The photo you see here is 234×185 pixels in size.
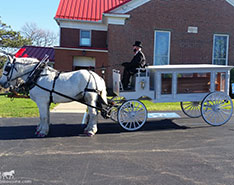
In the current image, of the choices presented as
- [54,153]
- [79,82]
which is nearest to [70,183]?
[54,153]

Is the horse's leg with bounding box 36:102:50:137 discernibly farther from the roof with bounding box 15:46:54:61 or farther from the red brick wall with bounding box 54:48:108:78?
the roof with bounding box 15:46:54:61

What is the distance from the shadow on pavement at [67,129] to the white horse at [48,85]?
0.40m

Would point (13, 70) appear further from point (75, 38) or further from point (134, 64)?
point (75, 38)

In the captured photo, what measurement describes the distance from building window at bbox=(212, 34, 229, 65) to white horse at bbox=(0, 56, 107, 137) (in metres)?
15.3

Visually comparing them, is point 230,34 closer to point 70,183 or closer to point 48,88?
point 48,88

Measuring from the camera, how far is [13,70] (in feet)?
19.1

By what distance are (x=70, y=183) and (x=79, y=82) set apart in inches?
121

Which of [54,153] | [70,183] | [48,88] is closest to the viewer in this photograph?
[70,183]

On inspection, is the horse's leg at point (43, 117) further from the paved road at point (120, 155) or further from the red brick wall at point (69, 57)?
the red brick wall at point (69, 57)

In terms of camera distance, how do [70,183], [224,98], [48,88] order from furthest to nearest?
1. [224,98]
2. [48,88]
3. [70,183]

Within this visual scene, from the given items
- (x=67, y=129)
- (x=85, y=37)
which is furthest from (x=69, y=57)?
(x=67, y=129)

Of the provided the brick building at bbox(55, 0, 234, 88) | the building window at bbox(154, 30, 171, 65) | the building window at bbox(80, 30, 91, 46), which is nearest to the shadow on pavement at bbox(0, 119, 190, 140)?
the brick building at bbox(55, 0, 234, 88)

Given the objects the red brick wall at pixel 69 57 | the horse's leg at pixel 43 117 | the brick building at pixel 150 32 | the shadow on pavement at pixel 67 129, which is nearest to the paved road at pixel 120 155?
the shadow on pavement at pixel 67 129

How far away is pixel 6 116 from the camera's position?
27.2 ft
